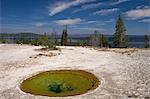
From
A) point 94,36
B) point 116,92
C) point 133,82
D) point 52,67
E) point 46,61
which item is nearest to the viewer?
point 116,92

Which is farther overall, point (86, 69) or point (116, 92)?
point (86, 69)

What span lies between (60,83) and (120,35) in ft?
242

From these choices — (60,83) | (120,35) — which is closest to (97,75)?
(60,83)

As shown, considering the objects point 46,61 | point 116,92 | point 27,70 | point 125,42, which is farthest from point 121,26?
point 116,92

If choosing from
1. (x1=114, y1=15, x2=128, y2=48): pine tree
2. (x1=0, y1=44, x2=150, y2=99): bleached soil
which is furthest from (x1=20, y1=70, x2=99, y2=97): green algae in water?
(x1=114, y1=15, x2=128, y2=48): pine tree

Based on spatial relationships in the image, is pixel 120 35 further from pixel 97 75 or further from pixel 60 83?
pixel 60 83

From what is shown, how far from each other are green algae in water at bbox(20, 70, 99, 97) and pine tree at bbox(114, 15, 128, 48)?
6763 cm

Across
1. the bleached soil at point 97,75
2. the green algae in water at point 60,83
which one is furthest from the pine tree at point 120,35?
the green algae in water at point 60,83

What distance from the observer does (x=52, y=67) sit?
38.6m

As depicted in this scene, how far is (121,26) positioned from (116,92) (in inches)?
3155

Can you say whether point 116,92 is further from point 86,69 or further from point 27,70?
point 27,70

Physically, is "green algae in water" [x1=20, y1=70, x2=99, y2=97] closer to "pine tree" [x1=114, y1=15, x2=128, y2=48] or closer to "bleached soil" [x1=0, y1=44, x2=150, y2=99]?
"bleached soil" [x1=0, y1=44, x2=150, y2=99]

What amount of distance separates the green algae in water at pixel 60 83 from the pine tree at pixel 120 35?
67633mm

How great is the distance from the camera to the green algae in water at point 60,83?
88.7 ft
